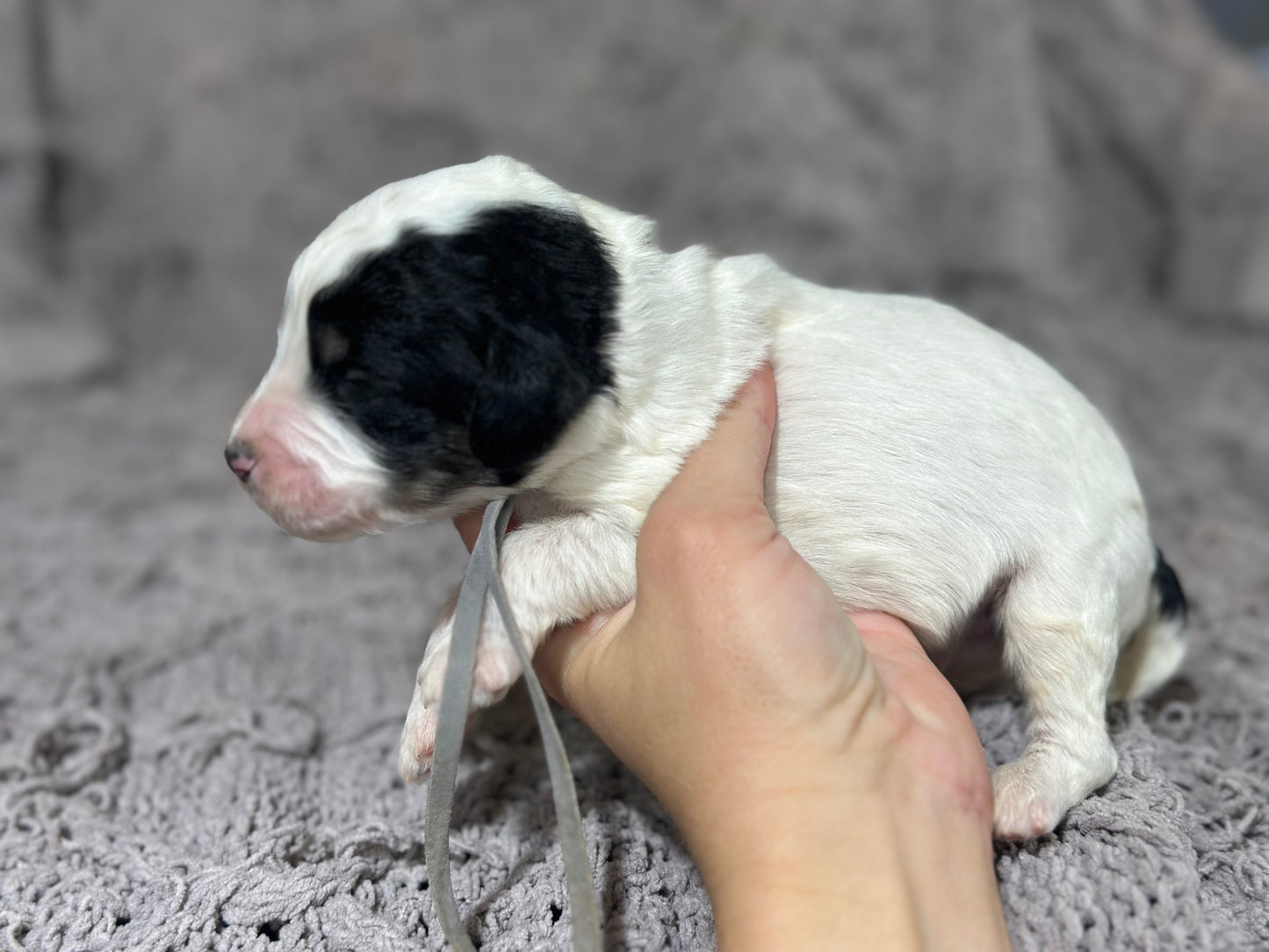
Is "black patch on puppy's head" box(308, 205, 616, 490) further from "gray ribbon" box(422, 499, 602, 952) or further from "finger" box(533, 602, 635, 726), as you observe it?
"finger" box(533, 602, 635, 726)

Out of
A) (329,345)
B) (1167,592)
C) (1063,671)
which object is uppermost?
(329,345)

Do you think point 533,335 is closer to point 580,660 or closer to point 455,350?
point 455,350

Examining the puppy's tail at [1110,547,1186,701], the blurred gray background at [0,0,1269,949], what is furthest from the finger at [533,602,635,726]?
the puppy's tail at [1110,547,1186,701]

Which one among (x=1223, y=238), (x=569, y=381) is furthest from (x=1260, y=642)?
(x=1223, y=238)

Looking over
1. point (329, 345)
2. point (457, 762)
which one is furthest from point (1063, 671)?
point (329, 345)

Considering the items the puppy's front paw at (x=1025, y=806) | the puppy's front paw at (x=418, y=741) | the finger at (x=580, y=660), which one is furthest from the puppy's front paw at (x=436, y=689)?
the puppy's front paw at (x=1025, y=806)

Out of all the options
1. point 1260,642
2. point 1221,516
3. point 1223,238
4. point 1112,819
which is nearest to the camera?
point 1112,819

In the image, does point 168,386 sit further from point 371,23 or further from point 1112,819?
point 1112,819
